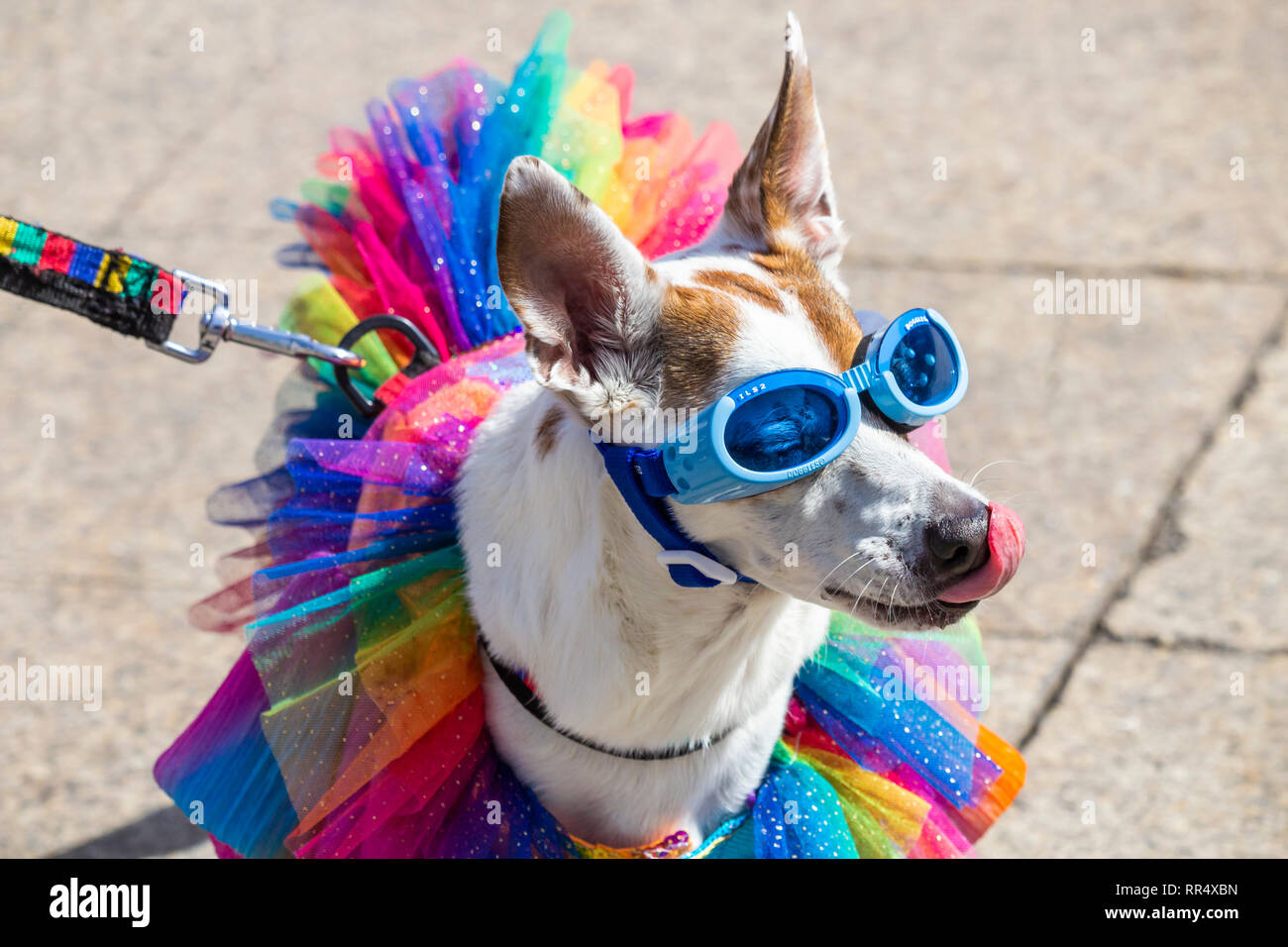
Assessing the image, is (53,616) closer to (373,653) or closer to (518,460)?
(373,653)

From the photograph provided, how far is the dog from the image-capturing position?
190cm

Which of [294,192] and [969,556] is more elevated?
[969,556]

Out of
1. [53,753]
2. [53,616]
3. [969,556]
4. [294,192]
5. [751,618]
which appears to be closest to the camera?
[969,556]

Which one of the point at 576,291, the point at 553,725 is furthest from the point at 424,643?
the point at 576,291

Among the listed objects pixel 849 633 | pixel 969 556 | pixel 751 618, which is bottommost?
pixel 849 633

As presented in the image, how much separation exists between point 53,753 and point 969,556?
2.44 meters

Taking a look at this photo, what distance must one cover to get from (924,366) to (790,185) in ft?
1.52

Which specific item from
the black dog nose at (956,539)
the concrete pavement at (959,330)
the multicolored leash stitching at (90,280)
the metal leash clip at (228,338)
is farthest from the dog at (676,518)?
the concrete pavement at (959,330)

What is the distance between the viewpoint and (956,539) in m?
1.86

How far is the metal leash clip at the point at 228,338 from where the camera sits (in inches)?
93.0

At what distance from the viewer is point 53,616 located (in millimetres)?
3549

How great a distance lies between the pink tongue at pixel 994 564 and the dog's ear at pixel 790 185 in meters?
0.63
